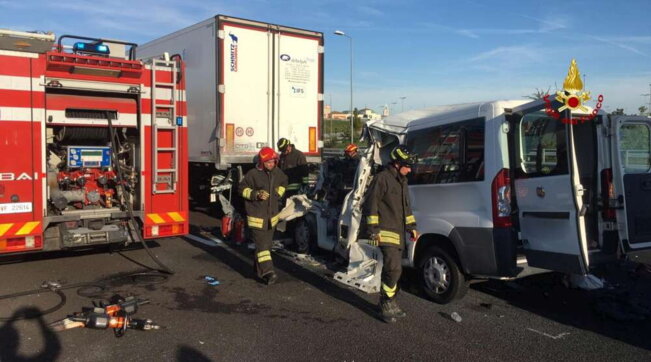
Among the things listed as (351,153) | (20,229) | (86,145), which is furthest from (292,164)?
(20,229)

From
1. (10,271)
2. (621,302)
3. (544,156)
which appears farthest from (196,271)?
(621,302)

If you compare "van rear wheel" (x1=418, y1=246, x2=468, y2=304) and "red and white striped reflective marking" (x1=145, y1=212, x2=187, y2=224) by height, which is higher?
"red and white striped reflective marking" (x1=145, y1=212, x2=187, y2=224)

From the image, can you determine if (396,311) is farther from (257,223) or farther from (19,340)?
(19,340)

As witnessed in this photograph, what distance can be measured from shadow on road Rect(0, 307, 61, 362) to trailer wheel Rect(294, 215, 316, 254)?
376 cm

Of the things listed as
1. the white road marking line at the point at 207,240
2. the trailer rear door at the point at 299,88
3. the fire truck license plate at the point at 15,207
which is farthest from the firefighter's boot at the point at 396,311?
the trailer rear door at the point at 299,88

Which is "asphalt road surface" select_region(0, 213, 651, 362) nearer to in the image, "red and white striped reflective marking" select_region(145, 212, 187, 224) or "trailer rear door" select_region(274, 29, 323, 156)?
"red and white striped reflective marking" select_region(145, 212, 187, 224)

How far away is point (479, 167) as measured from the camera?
17.7 feet

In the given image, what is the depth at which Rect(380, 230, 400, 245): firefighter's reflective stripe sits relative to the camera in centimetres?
541

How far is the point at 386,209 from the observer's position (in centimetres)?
546

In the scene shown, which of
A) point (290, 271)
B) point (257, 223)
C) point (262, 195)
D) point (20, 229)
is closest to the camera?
point (20, 229)

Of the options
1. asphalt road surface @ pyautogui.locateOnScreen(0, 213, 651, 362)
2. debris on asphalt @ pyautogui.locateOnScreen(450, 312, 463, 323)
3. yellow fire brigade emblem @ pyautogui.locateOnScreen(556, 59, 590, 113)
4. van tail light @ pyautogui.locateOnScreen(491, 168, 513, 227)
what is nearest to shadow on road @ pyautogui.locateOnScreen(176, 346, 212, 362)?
asphalt road surface @ pyautogui.locateOnScreen(0, 213, 651, 362)

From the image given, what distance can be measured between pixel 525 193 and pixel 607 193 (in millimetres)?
866

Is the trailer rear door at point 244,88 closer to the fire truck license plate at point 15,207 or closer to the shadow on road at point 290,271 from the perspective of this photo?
the shadow on road at point 290,271

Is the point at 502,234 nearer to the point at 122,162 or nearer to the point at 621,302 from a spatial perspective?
the point at 621,302
